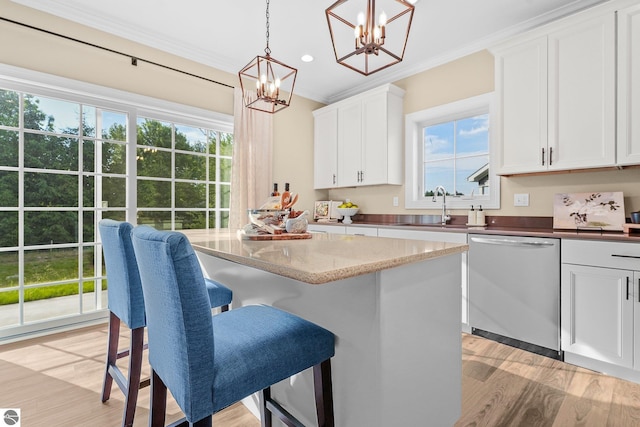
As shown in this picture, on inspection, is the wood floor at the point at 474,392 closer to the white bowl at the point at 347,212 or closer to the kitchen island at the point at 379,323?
the kitchen island at the point at 379,323

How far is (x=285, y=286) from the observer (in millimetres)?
1423

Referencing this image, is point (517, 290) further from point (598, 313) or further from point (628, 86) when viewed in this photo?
point (628, 86)

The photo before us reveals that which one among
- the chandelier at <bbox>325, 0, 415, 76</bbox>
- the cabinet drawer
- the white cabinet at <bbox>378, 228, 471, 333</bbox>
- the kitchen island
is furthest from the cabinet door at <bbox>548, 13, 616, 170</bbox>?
the kitchen island

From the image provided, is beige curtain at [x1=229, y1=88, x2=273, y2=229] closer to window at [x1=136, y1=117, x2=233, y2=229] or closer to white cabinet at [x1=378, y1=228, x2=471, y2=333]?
window at [x1=136, y1=117, x2=233, y2=229]

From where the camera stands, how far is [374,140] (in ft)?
12.7

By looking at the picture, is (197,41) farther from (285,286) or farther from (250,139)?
(285,286)

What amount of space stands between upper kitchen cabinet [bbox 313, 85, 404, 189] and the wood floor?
7.18ft

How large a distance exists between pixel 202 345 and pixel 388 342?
595 mm

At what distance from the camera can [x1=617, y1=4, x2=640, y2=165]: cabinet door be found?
7.14 ft

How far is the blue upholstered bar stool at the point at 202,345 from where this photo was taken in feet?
2.73

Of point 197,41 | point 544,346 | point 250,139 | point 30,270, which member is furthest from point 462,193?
point 30,270

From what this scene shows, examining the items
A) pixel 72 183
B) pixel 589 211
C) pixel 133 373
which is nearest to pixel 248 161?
pixel 72 183

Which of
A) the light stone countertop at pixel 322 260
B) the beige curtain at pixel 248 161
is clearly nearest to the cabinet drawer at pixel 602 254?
the light stone countertop at pixel 322 260

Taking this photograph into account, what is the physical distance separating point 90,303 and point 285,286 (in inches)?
99.7
